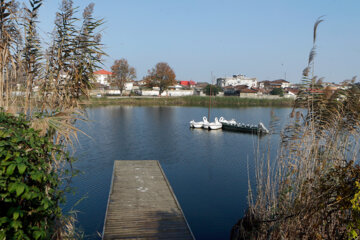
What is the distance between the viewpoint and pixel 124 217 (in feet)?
23.4

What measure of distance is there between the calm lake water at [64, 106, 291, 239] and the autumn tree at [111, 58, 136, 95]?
4077cm

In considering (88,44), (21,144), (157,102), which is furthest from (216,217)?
(157,102)

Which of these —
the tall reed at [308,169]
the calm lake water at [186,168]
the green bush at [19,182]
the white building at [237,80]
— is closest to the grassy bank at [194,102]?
the calm lake water at [186,168]

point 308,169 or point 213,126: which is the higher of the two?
point 308,169

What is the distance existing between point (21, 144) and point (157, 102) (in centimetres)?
5380

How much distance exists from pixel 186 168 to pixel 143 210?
7.22m

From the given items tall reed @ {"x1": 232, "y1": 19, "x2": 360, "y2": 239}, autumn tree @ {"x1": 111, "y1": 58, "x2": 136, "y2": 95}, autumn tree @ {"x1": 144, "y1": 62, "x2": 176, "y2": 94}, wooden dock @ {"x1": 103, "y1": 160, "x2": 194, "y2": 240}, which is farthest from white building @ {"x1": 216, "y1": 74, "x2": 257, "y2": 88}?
tall reed @ {"x1": 232, "y1": 19, "x2": 360, "y2": 239}

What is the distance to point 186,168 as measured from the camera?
14648 millimetres

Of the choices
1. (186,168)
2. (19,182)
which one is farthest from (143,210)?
(186,168)

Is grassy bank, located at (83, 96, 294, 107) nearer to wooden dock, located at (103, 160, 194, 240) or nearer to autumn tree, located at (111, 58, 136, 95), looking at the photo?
autumn tree, located at (111, 58, 136, 95)

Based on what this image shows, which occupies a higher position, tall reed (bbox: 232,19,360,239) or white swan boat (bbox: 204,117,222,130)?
tall reed (bbox: 232,19,360,239)

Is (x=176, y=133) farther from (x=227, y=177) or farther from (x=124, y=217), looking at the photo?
(x=124, y=217)

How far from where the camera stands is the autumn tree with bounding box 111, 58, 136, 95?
6519 centimetres

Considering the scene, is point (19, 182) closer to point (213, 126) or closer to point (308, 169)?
point (308, 169)
